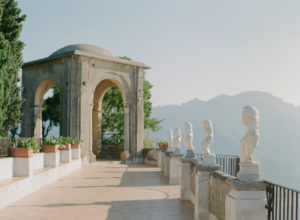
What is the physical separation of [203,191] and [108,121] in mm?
28218

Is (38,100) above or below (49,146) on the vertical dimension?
above

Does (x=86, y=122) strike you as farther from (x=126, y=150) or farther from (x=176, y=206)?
(x=176, y=206)

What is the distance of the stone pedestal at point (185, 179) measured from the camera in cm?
1000

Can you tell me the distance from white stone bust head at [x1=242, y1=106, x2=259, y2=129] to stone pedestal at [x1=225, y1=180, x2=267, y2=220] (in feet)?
2.83

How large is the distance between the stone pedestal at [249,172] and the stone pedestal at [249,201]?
135 mm

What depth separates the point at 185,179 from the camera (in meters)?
10.1

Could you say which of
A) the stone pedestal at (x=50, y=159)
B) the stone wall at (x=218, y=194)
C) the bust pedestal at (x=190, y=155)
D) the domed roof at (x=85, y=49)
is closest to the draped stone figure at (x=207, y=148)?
the stone wall at (x=218, y=194)

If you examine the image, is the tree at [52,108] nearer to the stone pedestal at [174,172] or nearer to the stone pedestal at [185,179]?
the stone pedestal at [174,172]

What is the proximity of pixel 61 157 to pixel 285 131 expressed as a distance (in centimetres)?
18551

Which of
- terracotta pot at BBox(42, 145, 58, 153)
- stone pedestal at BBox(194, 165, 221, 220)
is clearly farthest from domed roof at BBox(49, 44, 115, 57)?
stone pedestal at BBox(194, 165, 221, 220)

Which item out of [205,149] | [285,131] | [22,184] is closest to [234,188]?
[205,149]

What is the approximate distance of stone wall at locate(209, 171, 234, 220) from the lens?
6.27m

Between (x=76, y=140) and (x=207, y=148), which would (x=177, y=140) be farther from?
(x=76, y=140)

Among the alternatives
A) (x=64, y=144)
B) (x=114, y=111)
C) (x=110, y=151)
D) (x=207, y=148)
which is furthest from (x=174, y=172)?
(x=114, y=111)
